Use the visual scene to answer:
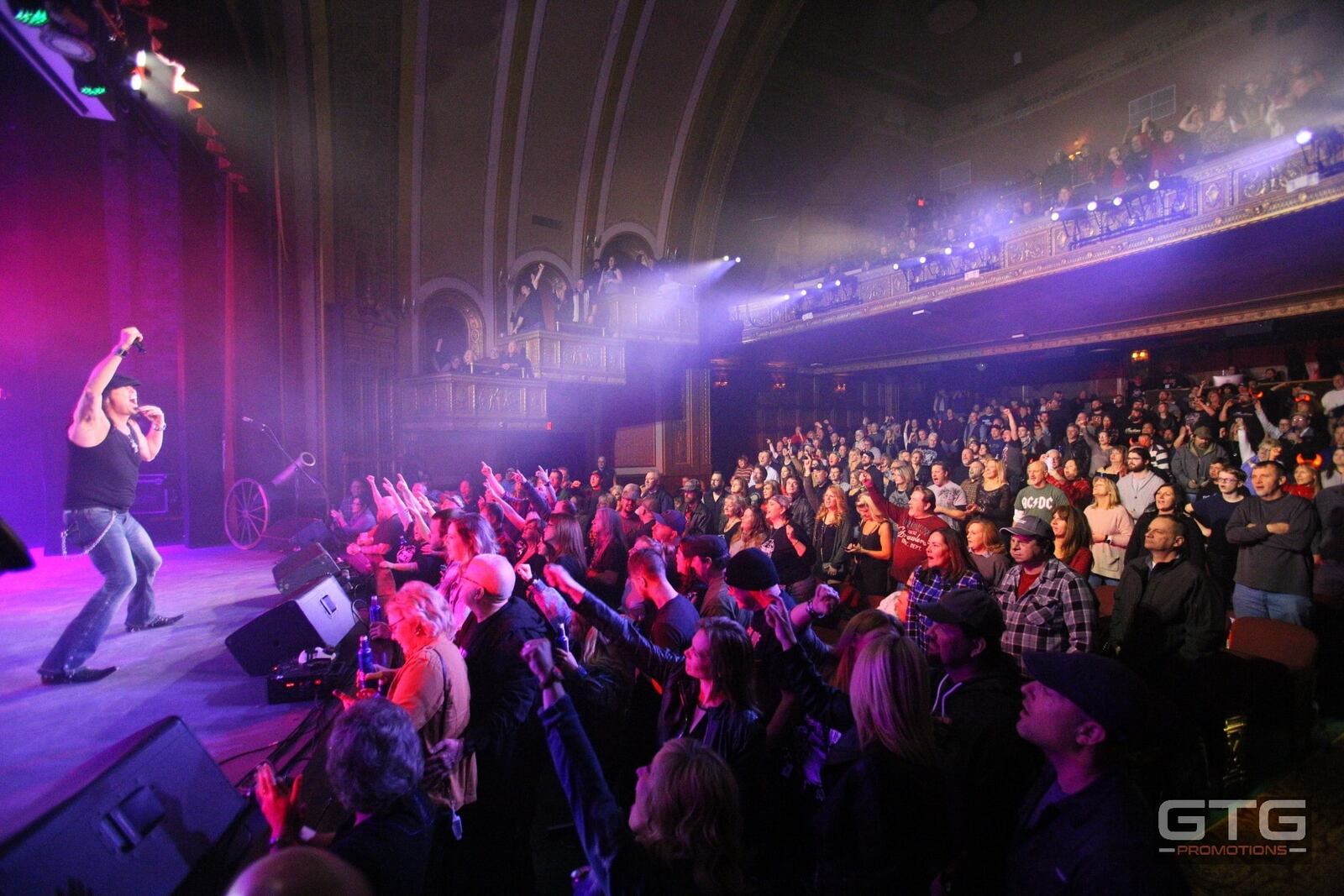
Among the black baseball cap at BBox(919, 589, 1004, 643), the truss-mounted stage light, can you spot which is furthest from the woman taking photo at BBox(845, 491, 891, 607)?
the truss-mounted stage light

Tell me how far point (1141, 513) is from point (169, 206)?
42.2ft

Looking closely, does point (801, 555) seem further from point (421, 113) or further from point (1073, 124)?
point (1073, 124)

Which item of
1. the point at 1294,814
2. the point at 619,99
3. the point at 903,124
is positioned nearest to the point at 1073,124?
the point at 903,124

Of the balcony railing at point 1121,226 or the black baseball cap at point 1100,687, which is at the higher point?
the balcony railing at point 1121,226

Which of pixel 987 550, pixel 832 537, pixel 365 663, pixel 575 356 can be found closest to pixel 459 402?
pixel 575 356

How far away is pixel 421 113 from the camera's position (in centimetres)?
1330

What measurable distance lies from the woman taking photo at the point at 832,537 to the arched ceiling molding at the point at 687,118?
40.0ft

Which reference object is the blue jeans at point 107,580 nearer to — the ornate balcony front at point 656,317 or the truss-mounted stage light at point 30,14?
the truss-mounted stage light at point 30,14

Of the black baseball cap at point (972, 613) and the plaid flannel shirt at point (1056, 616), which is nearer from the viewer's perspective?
the black baseball cap at point (972, 613)

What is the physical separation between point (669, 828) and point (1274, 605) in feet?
16.1

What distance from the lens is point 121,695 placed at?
140 inches

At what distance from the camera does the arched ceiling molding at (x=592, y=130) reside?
14.3 meters

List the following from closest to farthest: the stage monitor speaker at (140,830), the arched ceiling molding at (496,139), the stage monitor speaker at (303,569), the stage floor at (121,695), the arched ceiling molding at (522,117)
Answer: the stage monitor speaker at (140,830) → the stage floor at (121,695) → the stage monitor speaker at (303,569) → the arched ceiling molding at (496,139) → the arched ceiling molding at (522,117)

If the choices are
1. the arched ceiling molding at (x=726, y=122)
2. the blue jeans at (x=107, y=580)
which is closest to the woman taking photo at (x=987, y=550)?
the blue jeans at (x=107, y=580)
